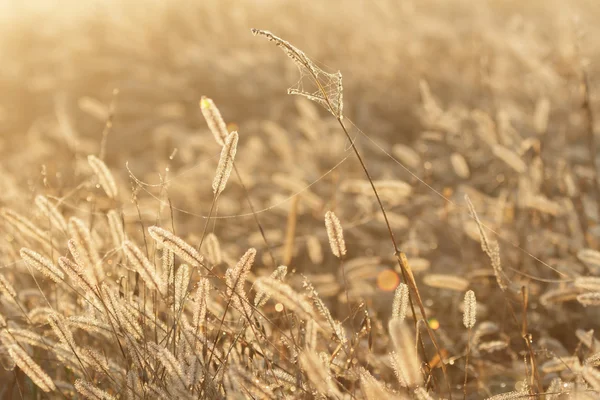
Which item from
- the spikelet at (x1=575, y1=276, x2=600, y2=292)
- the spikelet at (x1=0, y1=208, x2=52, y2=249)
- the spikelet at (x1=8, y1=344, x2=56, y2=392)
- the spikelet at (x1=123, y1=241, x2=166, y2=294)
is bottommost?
the spikelet at (x1=8, y1=344, x2=56, y2=392)

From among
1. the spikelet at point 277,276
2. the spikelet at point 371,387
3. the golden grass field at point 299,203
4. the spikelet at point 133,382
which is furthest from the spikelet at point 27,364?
the spikelet at point 371,387

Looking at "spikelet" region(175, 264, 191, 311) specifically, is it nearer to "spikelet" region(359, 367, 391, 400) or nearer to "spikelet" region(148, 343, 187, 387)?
"spikelet" region(148, 343, 187, 387)

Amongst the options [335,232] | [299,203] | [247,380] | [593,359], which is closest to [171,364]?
[247,380]

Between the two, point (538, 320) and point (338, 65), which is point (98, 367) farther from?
point (338, 65)

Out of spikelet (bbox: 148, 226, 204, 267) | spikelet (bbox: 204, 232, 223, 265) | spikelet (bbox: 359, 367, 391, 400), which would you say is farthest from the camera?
spikelet (bbox: 204, 232, 223, 265)

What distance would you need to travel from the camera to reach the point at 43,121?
539 cm

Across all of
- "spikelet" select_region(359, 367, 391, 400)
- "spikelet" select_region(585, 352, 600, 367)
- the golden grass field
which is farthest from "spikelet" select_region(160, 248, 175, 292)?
"spikelet" select_region(585, 352, 600, 367)

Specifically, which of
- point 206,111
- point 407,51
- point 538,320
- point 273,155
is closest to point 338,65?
point 407,51

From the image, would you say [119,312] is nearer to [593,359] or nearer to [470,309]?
[470,309]

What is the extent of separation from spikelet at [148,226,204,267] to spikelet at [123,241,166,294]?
32 mm

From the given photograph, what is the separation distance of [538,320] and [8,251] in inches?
57.7

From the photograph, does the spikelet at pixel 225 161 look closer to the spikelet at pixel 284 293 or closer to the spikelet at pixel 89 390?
the spikelet at pixel 284 293

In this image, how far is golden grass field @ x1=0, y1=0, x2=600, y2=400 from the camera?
45.7 inches

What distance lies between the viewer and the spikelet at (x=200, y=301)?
3.69 ft
